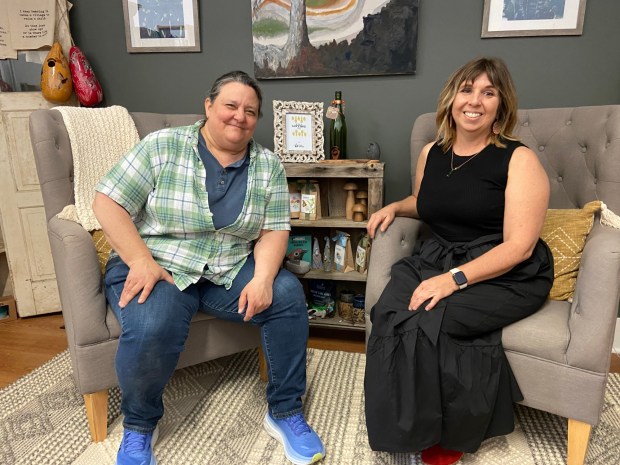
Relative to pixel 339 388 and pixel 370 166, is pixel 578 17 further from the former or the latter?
pixel 339 388

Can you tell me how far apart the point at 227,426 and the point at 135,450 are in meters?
0.33

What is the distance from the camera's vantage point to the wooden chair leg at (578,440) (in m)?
1.24

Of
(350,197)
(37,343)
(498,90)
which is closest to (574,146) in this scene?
(498,90)

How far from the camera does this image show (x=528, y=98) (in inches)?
78.9

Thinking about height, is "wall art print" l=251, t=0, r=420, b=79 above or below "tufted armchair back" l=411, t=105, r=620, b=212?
above

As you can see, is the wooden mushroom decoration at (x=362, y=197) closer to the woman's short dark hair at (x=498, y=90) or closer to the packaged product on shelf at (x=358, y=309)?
the packaged product on shelf at (x=358, y=309)

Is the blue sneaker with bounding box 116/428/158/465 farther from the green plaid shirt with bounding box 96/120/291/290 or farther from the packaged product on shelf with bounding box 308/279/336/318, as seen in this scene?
the packaged product on shelf with bounding box 308/279/336/318

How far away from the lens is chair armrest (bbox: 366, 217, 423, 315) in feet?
4.86

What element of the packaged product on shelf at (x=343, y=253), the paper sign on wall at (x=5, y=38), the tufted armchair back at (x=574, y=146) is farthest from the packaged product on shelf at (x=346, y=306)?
the paper sign on wall at (x=5, y=38)

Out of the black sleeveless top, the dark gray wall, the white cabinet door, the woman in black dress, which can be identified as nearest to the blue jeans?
the woman in black dress

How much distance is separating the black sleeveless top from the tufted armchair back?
39cm

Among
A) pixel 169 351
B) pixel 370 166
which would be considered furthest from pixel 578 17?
pixel 169 351

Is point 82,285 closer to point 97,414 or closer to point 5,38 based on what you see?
point 97,414

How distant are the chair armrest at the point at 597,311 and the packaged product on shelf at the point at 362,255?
95 cm
